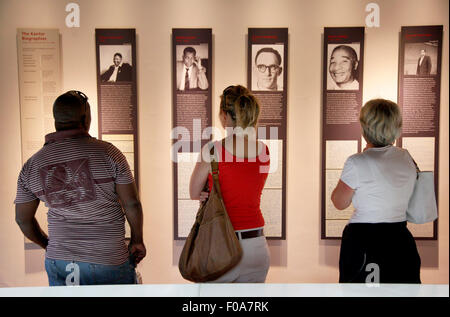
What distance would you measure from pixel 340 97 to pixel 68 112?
1.94m

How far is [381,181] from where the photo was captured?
1.62m

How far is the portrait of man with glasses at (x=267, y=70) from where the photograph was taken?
Result: 8.63ft

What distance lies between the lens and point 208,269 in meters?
1.60

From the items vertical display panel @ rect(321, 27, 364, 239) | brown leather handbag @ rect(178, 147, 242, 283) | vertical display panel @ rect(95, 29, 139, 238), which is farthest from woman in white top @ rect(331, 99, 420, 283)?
vertical display panel @ rect(95, 29, 139, 238)

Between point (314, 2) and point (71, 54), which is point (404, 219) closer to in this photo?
point (314, 2)

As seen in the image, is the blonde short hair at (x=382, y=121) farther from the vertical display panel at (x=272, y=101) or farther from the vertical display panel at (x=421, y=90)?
the vertical display panel at (x=421, y=90)

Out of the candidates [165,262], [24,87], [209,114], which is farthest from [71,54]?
[165,262]

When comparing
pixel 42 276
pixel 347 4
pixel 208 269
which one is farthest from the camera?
pixel 42 276

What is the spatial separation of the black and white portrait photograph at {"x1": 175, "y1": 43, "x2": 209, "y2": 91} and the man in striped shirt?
1.08 metres

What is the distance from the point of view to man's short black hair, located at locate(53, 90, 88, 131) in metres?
1.62

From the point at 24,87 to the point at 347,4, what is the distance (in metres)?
2.56

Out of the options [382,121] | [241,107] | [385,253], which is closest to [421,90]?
[382,121]

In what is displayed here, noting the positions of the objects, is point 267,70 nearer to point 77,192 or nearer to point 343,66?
point 343,66

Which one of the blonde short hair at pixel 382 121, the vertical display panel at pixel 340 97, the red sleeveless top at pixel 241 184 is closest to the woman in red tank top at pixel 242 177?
the red sleeveless top at pixel 241 184
